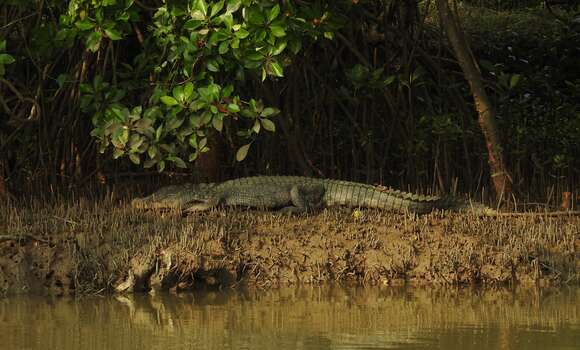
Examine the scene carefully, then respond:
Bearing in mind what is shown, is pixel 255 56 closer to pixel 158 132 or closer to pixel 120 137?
pixel 158 132

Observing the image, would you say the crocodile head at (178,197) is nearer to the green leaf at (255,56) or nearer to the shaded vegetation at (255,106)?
the shaded vegetation at (255,106)

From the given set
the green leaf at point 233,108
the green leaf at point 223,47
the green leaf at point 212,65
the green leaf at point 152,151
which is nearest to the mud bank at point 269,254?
the green leaf at point 152,151

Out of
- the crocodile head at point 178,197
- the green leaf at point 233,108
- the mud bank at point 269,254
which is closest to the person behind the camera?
the mud bank at point 269,254

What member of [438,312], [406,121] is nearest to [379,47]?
[406,121]

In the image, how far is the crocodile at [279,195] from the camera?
8344 millimetres

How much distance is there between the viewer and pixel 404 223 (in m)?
7.56

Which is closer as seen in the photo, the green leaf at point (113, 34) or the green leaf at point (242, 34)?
the green leaf at point (242, 34)

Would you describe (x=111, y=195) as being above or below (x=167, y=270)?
above

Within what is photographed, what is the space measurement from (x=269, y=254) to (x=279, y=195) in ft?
4.78

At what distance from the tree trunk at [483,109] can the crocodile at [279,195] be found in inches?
20.1

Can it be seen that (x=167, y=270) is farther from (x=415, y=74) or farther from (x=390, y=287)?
(x=415, y=74)

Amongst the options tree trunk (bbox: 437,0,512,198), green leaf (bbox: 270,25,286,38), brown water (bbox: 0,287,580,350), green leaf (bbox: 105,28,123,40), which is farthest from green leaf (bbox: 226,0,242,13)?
tree trunk (bbox: 437,0,512,198)

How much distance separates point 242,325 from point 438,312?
43.3 inches

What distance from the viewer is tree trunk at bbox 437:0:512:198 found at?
8414mm
